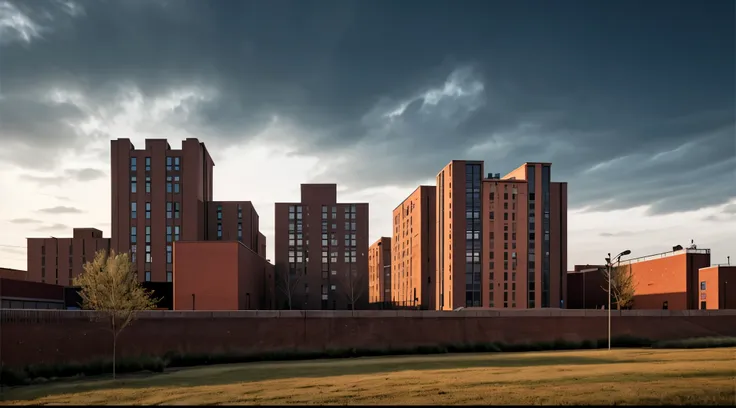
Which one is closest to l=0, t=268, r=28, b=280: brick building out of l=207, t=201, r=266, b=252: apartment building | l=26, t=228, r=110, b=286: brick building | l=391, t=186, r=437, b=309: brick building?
l=26, t=228, r=110, b=286: brick building

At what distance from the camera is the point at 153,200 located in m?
98.3

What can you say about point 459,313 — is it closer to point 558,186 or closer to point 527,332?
point 527,332

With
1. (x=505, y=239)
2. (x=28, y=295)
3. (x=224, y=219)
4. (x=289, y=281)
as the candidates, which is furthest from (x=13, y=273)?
(x=505, y=239)

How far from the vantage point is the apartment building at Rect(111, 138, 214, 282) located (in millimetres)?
97312

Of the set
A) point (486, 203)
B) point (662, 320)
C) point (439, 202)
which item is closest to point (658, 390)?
point (662, 320)

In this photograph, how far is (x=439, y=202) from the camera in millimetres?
113625

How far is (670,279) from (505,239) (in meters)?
27.7

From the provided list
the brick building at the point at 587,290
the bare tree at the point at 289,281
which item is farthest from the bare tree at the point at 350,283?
the brick building at the point at 587,290

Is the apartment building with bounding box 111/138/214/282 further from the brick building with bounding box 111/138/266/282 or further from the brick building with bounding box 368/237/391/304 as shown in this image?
the brick building with bounding box 368/237/391/304

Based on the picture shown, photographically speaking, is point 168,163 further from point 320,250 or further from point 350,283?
point 350,283

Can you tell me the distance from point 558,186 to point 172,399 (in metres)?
96.5

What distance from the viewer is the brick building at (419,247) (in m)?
120

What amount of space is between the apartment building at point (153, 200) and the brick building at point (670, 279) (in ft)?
262

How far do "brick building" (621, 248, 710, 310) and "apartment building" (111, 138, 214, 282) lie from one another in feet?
262
